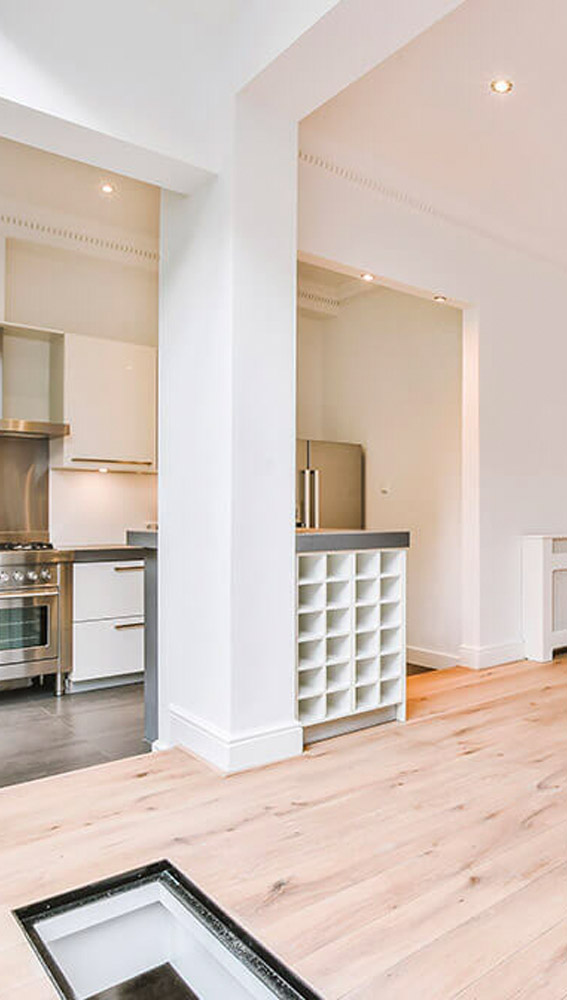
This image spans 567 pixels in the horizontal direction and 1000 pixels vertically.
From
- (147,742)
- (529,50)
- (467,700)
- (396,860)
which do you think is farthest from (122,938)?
(529,50)

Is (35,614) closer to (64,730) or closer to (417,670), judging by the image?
(64,730)

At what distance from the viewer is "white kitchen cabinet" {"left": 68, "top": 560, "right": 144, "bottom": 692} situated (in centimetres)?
393

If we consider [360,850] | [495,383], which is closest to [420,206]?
[495,383]

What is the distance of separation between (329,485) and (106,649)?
1995 mm

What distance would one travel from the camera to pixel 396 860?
1812 millimetres

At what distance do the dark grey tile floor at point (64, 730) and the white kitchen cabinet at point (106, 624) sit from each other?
0.11 metres

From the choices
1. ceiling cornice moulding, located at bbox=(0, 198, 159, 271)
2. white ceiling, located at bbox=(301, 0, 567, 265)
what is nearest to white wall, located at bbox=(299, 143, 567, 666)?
white ceiling, located at bbox=(301, 0, 567, 265)

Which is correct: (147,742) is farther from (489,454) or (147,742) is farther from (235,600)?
(489,454)

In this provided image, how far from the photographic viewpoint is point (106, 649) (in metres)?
4.01

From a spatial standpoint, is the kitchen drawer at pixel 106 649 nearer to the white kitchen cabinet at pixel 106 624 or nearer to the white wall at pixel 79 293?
the white kitchen cabinet at pixel 106 624

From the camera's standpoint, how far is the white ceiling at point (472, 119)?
8.25 ft

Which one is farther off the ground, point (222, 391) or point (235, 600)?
point (222, 391)

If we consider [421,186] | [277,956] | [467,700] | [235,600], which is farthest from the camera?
[421,186]

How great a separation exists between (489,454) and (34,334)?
293 cm
